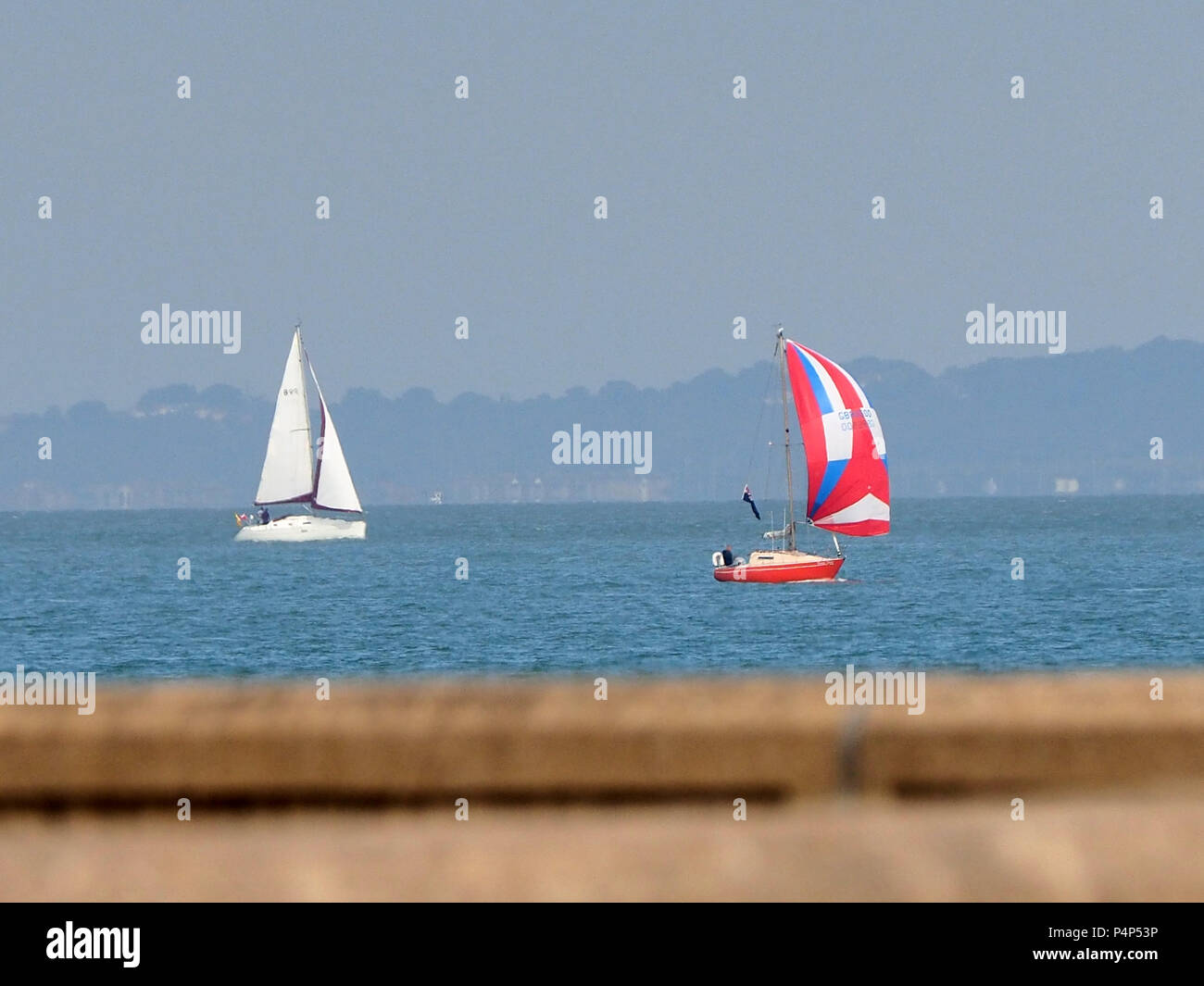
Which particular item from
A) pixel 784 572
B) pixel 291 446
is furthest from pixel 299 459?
pixel 784 572

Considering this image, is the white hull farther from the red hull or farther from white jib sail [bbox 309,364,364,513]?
the red hull

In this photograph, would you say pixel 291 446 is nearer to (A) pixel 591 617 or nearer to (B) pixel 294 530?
(B) pixel 294 530

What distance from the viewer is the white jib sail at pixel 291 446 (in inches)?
5453

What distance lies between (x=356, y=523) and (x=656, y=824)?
588 ft

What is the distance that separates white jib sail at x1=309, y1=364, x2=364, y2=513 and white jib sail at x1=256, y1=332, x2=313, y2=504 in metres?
2.81

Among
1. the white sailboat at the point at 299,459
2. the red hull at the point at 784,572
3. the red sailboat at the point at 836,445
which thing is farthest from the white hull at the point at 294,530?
the red sailboat at the point at 836,445

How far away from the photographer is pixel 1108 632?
69750mm

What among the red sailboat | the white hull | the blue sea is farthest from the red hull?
the white hull

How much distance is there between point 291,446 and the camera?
A: 14288 cm

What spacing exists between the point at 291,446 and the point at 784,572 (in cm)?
6215

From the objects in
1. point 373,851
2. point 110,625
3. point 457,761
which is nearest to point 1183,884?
point 373,851
